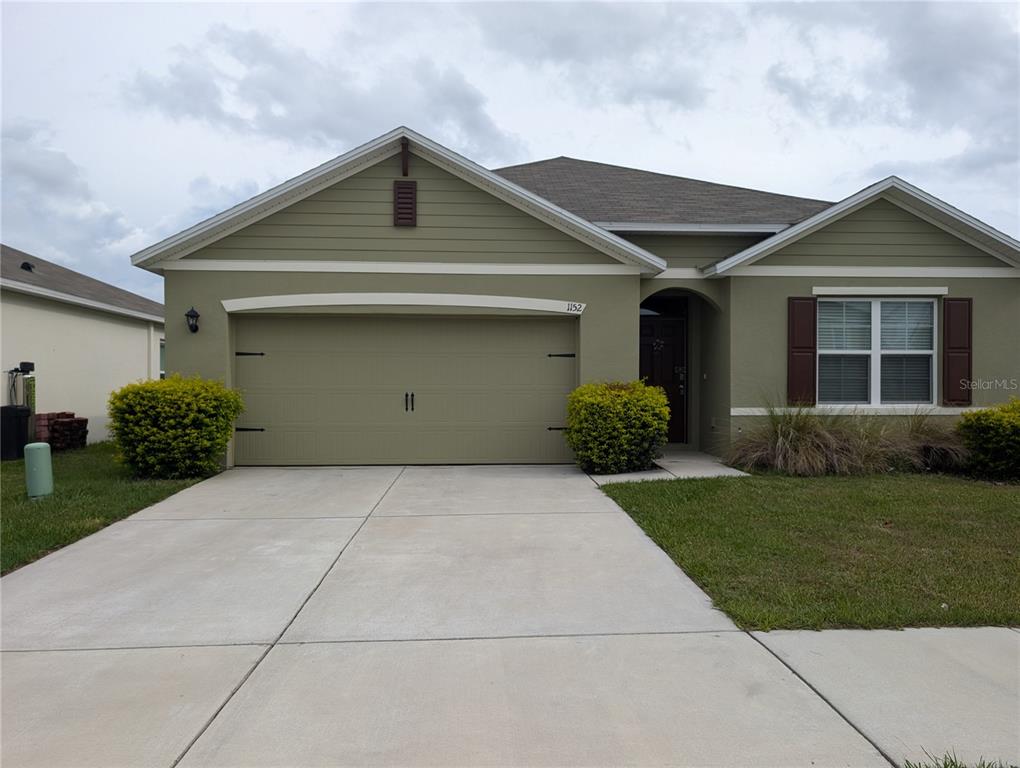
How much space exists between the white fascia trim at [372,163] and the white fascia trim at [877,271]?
1603 mm

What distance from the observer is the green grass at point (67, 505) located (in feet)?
19.9

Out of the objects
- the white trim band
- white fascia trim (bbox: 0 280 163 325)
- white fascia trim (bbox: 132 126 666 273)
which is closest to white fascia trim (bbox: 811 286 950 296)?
the white trim band

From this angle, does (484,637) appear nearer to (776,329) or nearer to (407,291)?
(407,291)

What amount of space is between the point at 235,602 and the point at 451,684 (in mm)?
2011

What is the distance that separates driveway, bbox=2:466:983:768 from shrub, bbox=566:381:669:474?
2.90 m

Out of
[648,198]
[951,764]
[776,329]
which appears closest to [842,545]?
[951,764]

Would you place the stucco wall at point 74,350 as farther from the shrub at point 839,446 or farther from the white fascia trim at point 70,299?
the shrub at point 839,446

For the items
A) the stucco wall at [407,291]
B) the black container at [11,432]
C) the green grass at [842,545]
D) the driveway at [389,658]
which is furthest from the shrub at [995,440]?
the black container at [11,432]

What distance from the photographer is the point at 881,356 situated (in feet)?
34.9

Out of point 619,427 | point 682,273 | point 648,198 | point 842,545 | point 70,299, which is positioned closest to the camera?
point 842,545

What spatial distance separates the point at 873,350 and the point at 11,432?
15.0m

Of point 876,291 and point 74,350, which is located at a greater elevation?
point 876,291

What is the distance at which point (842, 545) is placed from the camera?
5.82 meters

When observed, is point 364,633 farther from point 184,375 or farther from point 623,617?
point 184,375
